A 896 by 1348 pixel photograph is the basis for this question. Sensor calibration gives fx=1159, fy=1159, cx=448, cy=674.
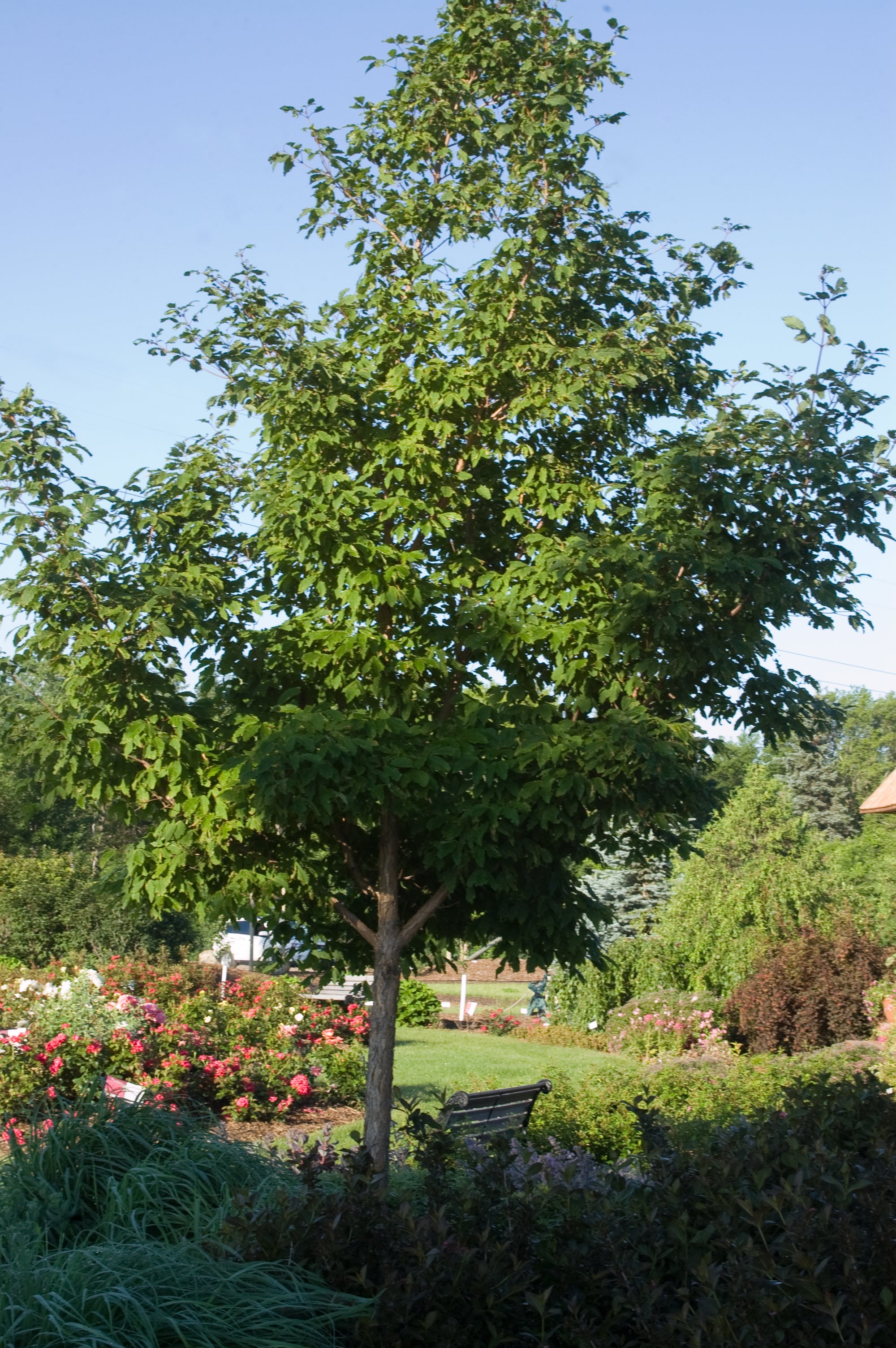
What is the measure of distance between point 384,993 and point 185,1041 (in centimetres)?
598

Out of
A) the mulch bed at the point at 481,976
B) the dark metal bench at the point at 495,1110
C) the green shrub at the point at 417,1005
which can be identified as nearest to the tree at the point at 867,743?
the mulch bed at the point at 481,976

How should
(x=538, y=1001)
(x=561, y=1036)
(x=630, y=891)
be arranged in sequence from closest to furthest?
(x=561, y=1036)
(x=538, y=1001)
(x=630, y=891)

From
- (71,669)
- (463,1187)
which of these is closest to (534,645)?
(71,669)

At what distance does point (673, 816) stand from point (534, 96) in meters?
4.25

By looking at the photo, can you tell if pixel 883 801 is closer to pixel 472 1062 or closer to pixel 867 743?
pixel 472 1062

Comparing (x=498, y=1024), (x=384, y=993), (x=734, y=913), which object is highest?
(x=734, y=913)

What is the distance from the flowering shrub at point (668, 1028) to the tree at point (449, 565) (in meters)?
9.64

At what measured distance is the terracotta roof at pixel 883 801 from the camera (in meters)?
22.7

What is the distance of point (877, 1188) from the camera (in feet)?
12.4

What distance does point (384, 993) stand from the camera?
620 centimetres

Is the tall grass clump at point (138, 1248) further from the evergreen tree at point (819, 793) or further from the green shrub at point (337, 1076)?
the evergreen tree at point (819, 793)

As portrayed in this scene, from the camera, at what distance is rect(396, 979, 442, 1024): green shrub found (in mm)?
22359

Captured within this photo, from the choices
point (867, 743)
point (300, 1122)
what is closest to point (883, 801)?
point (300, 1122)

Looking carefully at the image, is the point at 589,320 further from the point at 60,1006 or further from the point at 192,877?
the point at 60,1006
